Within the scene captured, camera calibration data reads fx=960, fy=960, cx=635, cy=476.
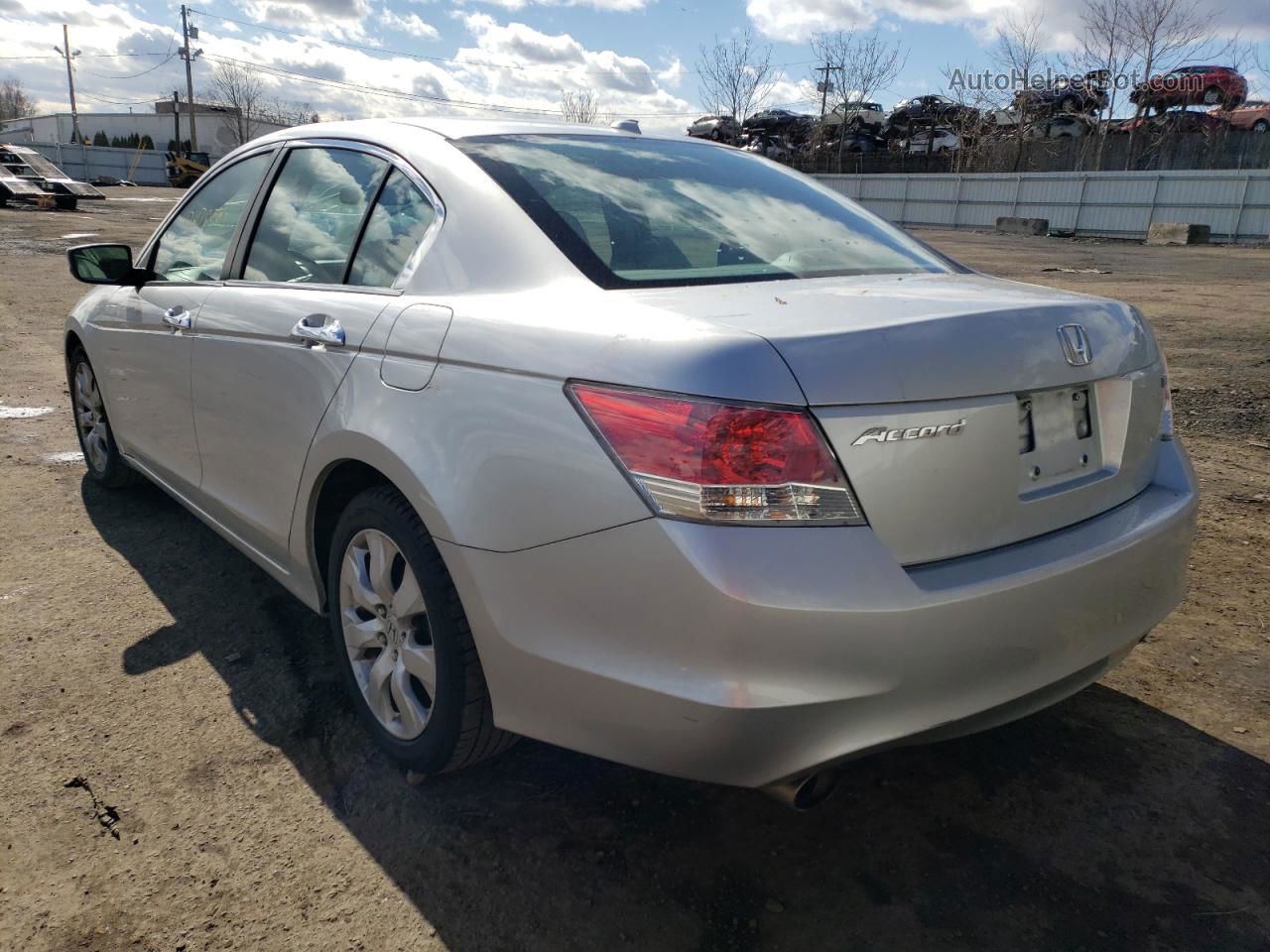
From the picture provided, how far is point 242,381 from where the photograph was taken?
2.82 metres

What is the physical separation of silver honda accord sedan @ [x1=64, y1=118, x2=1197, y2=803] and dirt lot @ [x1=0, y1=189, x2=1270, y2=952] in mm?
264

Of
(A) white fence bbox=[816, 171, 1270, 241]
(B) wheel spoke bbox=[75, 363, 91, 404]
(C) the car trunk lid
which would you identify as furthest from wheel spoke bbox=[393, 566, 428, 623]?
(A) white fence bbox=[816, 171, 1270, 241]

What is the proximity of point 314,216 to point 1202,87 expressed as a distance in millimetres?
37114

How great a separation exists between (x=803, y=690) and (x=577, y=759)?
1057 millimetres

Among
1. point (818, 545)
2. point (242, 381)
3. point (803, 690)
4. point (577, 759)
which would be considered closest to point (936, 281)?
point (818, 545)

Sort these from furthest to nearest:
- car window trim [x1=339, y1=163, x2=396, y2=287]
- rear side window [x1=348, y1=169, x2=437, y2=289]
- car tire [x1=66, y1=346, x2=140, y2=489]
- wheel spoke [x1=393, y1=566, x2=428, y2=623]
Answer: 1. car tire [x1=66, y1=346, x2=140, y2=489]
2. car window trim [x1=339, y1=163, x2=396, y2=287]
3. rear side window [x1=348, y1=169, x2=437, y2=289]
4. wheel spoke [x1=393, y1=566, x2=428, y2=623]

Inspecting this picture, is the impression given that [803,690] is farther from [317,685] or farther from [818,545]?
[317,685]

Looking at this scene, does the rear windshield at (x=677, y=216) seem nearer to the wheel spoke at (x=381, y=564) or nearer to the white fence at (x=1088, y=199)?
the wheel spoke at (x=381, y=564)

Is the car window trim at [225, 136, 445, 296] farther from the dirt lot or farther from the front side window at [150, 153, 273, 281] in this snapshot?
the dirt lot

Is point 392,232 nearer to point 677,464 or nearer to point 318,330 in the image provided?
point 318,330

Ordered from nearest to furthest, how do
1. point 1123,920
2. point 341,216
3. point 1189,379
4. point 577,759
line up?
point 1123,920
point 577,759
point 341,216
point 1189,379

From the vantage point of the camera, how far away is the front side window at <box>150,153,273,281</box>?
3230 mm

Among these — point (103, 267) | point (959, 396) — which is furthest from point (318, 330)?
point (103, 267)

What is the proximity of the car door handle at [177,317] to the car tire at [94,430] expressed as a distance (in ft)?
3.60
